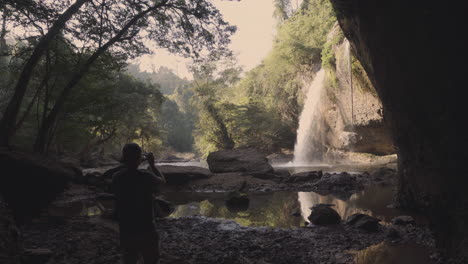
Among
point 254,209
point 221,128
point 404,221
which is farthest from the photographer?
point 221,128

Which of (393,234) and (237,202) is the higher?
(393,234)

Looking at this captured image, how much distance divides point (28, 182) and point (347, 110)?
20068mm

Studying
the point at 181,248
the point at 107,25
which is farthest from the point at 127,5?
the point at 181,248

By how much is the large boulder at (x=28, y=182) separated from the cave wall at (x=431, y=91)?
6424 mm

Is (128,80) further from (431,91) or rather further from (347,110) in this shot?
(431,91)

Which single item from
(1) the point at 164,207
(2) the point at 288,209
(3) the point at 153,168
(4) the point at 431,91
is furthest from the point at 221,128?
(3) the point at 153,168

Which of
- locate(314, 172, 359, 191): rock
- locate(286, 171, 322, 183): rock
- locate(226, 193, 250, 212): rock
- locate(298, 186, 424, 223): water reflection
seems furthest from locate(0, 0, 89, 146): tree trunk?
locate(314, 172, 359, 191): rock

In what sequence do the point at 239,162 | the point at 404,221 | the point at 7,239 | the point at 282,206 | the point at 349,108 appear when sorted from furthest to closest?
the point at 349,108 < the point at 239,162 < the point at 282,206 < the point at 404,221 < the point at 7,239

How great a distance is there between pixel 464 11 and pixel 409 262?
333 centimetres

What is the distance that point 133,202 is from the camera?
112 inches

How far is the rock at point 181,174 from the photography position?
1301 centimetres

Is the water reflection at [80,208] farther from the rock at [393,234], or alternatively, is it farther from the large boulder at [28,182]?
the rock at [393,234]

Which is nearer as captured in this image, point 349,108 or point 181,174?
point 181,174

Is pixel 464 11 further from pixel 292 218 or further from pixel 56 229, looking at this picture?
pixel 56 229
